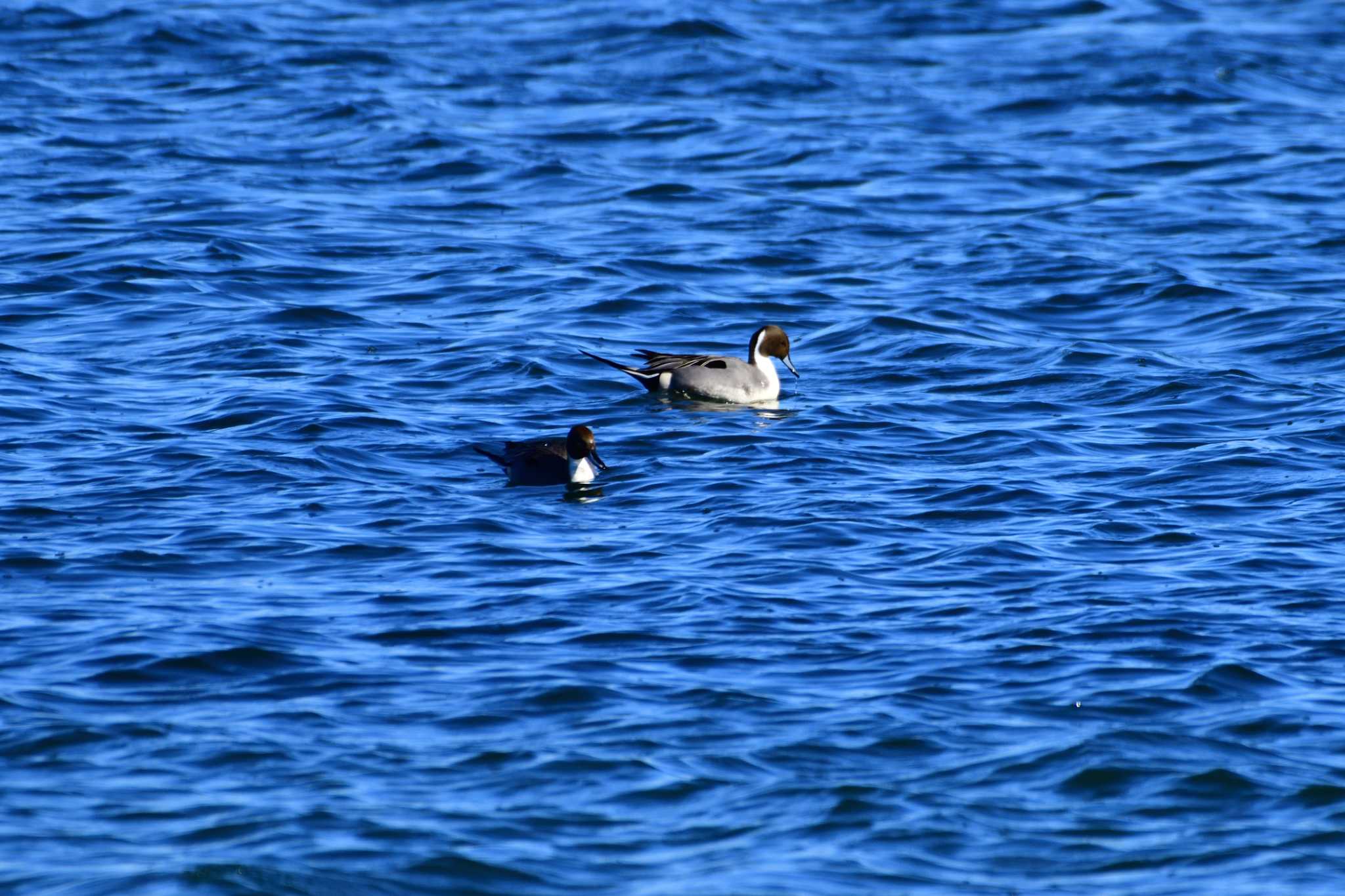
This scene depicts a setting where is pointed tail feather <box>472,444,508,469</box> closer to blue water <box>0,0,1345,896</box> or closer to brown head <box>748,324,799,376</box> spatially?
blue water <box>0,0,1345,896</box>

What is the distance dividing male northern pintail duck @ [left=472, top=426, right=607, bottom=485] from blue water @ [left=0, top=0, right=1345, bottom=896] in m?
0.24

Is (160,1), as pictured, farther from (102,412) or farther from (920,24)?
(102,412)

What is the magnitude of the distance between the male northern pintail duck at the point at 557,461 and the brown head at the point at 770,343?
2.81 meters

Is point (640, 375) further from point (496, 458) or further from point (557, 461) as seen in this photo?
point (557, 461)

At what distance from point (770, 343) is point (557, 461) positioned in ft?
10.3

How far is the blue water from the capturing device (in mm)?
7559

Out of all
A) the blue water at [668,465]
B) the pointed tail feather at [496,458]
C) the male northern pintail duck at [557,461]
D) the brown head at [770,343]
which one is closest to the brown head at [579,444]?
the male northern pintail duck at [557,461]

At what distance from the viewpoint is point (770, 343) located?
14.6m

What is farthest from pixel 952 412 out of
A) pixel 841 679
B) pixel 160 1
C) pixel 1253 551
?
pixel 160 1

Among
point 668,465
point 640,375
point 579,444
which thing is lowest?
point 668,465

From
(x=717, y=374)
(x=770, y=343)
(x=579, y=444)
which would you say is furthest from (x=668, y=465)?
(x=770, y=343)

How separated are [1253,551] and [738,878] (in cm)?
465

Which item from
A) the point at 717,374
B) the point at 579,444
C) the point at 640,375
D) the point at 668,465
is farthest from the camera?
the point at 640,375

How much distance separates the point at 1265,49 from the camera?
25.7 m
